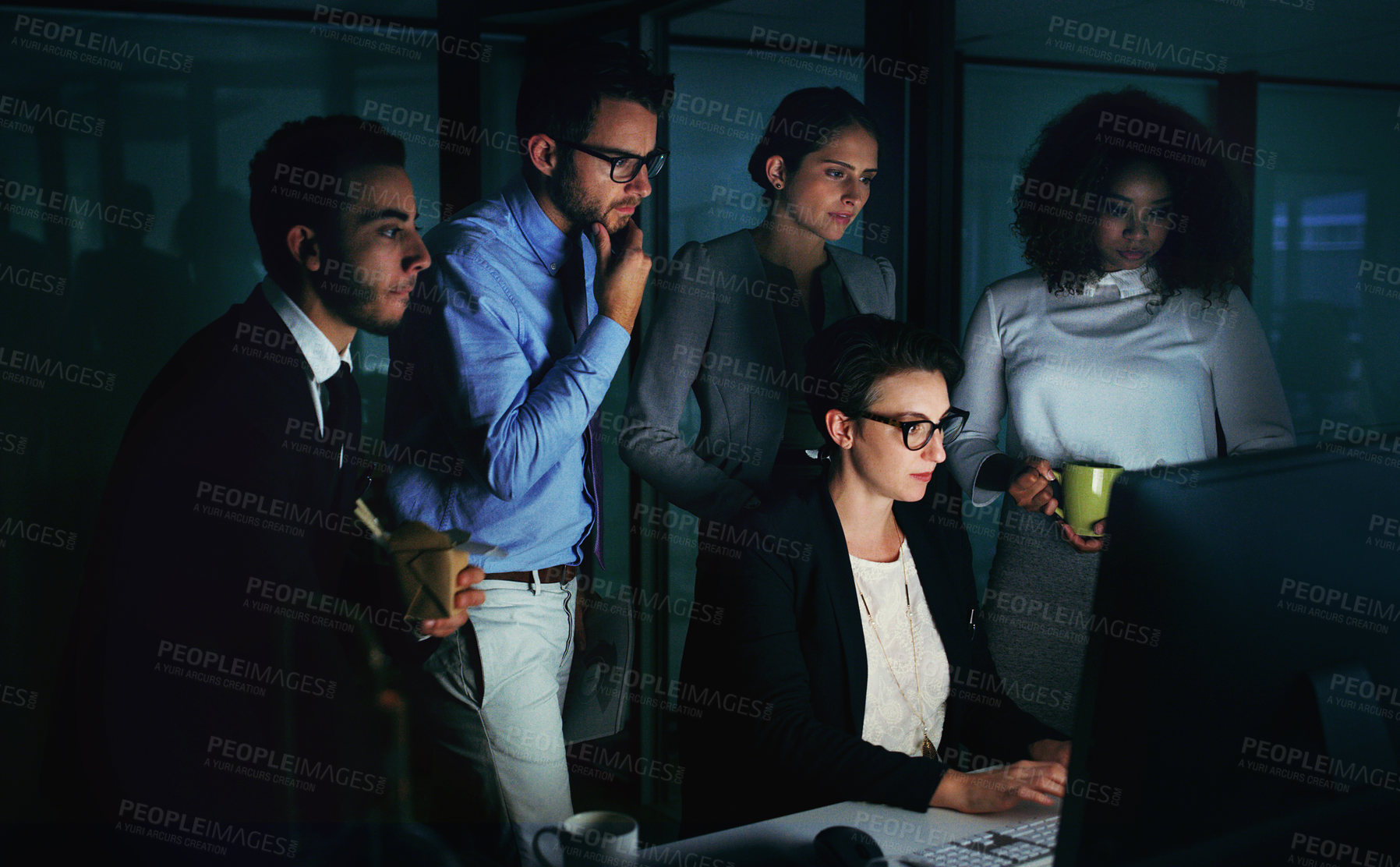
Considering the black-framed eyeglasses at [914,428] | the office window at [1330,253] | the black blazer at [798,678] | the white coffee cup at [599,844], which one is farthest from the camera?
the office window at [1330,253]

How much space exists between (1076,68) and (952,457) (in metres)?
0.89

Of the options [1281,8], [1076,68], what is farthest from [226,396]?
[1281,8]

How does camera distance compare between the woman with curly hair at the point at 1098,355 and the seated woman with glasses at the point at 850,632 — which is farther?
the woman with curly hair at the point at 1098,355

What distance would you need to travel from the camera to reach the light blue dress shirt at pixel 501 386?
215 cm

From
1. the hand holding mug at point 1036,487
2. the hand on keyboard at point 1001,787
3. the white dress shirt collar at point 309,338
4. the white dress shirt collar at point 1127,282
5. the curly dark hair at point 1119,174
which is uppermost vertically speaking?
the curly dark hair at point 1119,174

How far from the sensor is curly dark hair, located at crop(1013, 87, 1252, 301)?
1999mm

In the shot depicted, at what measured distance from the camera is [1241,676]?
69 centimetres

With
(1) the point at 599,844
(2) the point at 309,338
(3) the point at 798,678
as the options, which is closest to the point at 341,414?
(2) the point at 309,338

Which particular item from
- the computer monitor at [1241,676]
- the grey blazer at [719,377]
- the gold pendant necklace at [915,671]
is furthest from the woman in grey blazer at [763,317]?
the computer monitor at [1241,676]

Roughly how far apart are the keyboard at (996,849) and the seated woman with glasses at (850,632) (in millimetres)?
220

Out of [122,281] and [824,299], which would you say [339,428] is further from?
[824,299]

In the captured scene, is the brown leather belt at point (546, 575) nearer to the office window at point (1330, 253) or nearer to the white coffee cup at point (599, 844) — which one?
the white coffee cup at point (599, 844)

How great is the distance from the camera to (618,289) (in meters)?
2.21

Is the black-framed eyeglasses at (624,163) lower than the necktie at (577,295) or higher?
higher
